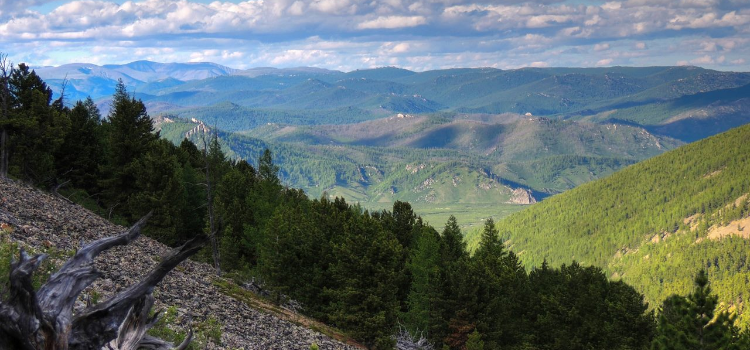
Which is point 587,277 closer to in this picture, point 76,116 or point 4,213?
point 4,213

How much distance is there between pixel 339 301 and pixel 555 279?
37.2 m

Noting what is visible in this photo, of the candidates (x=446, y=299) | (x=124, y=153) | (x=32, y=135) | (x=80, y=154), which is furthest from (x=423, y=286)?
(x=80, y=154)

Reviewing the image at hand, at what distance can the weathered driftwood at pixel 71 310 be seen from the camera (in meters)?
9.70

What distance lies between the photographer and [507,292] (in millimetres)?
61562

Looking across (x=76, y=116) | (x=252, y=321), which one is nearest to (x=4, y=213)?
(x=252, y=321)

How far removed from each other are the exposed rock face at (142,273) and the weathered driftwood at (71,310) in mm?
10921

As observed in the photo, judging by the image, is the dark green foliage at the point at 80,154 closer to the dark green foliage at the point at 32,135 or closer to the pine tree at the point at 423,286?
the dark green foliage at the point at 32,135

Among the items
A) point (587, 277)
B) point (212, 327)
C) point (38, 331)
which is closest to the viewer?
point (38, 331)

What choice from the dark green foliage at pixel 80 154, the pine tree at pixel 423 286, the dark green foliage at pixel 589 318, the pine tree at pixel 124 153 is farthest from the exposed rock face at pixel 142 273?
the dark green foliage at pixel 589 318

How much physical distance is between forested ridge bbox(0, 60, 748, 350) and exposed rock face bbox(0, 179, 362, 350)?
33.4ft

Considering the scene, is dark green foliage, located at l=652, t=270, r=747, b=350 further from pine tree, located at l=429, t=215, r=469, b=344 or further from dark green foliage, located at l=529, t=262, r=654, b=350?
pine tree, located at l=429, t=215, r=469, b=344

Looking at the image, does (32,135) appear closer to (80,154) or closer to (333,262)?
(80,154)

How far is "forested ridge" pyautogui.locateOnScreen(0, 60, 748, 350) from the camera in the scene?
4988 cm

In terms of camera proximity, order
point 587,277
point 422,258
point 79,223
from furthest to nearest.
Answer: point 587,277, point 422,258, point 79,223
